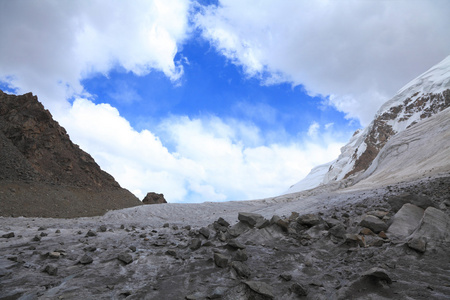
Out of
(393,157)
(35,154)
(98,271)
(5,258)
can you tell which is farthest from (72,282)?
(35,154)

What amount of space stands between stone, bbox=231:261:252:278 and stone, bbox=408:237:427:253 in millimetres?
3206

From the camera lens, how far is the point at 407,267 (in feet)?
15.6

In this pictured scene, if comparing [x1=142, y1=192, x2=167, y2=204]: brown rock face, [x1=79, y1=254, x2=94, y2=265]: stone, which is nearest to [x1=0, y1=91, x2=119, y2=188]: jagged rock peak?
[x1=142, y1=192, x2=167, y2=204]: brown rock face

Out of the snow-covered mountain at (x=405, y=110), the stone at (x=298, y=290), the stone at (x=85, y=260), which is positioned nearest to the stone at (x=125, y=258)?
the stone at (x=85, y=260)

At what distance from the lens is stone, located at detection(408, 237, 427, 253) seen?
5133mm

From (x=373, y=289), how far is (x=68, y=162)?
39.5m

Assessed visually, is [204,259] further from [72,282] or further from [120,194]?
Answer: [120,194]

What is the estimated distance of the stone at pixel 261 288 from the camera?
4156mm

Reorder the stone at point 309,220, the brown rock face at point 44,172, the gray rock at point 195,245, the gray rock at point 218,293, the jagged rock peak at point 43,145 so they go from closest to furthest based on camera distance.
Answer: the gray rock at point 218,293 → the gray rock at point 195,245 → the stone at point 309,220 → the brown rock face at point 44,172 → the jagged rock peak at point 43,145

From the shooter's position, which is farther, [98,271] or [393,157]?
[393,157]

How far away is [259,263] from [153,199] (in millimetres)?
39256

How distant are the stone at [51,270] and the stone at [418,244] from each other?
696 centimetres

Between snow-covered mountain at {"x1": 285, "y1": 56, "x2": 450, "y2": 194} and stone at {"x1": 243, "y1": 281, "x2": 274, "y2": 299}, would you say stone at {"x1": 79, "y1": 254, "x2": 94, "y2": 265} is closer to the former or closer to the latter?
stone at {"x1": 243, "y1": 281, "x2": 274, "y2": 299}

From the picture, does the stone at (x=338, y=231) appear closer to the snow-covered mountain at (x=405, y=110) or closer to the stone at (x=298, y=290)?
the stone at (x=298, y=290)
